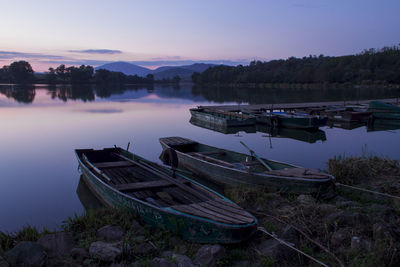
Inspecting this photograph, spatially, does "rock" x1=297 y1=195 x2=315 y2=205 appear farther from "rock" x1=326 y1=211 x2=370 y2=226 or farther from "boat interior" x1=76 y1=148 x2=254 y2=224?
"boat interior" x1=76 y1=148 x2=254 y2=224

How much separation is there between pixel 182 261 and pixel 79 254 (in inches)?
71.5

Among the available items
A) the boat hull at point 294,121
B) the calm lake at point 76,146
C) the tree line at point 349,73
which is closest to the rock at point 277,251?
the calm lake at point 76,146

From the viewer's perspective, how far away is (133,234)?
5.99 metres

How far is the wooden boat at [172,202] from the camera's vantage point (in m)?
5.48

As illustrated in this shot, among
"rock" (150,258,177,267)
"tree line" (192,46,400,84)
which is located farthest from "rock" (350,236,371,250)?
"tree line" (192,46,400,84)

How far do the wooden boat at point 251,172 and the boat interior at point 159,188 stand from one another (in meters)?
1.22

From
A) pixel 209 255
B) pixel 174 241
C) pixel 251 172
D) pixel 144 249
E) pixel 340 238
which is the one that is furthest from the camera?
pixel 251 172

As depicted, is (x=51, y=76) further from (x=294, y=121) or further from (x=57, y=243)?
(x=57, y=243)

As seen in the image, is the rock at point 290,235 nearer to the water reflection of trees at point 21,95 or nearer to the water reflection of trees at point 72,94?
the water reflection of trees at point 21,95

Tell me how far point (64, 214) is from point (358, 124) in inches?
921

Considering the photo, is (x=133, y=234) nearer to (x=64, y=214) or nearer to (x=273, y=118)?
(x=64, y=214)

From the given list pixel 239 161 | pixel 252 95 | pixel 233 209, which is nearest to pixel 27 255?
pixel 233 209

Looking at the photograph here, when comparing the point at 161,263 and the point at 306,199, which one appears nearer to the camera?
the point at 161,263

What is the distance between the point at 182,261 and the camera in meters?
4.85
